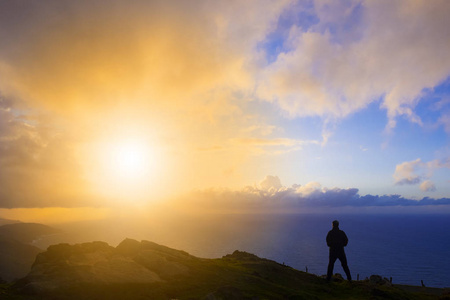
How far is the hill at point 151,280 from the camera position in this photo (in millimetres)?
14562

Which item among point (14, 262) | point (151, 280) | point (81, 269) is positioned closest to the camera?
point (81, 269)

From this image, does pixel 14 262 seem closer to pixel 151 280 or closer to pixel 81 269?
pixel 81 269

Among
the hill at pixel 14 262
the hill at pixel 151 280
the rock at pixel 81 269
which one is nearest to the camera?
the hill at pixel 151 280

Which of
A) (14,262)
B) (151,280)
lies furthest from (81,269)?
(14,262)

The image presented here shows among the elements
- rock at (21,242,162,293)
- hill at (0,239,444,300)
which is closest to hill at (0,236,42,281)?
rock at (21,242,162,293)

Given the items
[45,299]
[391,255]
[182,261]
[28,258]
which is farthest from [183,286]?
[28,258]

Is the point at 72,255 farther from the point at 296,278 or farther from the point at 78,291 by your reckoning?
the point at 296,278

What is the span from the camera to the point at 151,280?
16672 mm

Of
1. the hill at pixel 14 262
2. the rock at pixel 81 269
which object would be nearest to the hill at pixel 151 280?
the rock at pixel 81 269

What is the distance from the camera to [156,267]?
19.0 m

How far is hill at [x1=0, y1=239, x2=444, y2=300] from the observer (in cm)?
1456

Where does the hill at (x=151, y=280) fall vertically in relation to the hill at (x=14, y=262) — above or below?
above

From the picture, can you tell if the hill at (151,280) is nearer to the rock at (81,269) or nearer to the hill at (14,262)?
the rock at (81,269)

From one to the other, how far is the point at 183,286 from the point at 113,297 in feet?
12.9
